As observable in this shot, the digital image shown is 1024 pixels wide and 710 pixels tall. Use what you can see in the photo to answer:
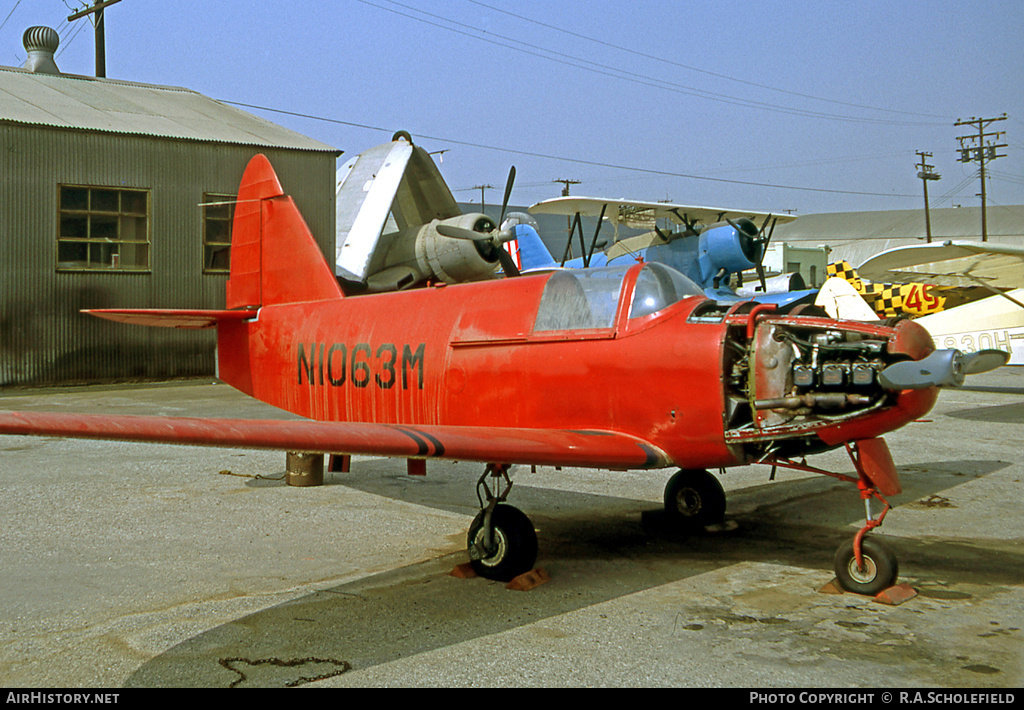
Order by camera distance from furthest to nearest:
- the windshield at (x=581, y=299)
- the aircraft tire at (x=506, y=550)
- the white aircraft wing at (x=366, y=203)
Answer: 1. the white aircraft wing at (x=366, y=203)
2. the windshield at (x=581, y=299)
3. the aircraft tire at (x=506, y=550)

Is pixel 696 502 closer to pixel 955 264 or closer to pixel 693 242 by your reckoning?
pixel 955 264

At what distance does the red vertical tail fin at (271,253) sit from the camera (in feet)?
25.3

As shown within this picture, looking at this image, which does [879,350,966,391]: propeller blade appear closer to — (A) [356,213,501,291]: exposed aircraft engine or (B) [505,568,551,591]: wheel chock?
(B) [505,568,551,591]: wheel chock

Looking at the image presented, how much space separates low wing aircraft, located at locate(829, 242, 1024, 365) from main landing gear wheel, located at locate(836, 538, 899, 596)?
6985 millimetres

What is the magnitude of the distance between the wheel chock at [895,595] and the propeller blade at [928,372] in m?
1.15

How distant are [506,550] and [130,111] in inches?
726

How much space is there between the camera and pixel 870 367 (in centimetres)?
464

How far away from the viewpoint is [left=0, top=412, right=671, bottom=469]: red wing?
12.6 ft

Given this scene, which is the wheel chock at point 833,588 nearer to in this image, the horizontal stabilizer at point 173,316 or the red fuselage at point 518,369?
the red fuselage at point 518,369

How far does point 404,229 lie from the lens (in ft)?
56.6

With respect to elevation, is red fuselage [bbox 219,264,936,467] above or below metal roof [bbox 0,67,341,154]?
below

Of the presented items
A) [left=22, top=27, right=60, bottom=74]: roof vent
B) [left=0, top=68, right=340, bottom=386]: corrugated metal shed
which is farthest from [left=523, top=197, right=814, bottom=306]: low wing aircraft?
[left=22, top=27, right=60, bottom=74]: roof vent

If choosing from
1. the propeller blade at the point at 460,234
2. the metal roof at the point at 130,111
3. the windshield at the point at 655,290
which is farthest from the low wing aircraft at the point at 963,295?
the metal roof at the point at 130,111
